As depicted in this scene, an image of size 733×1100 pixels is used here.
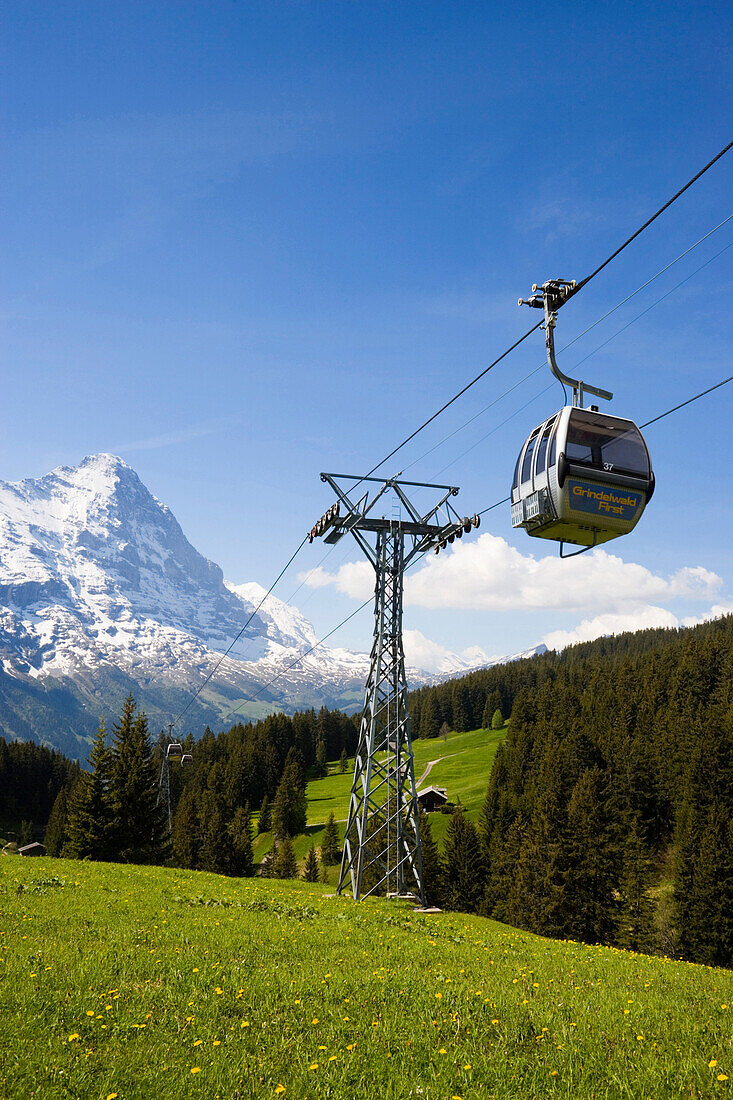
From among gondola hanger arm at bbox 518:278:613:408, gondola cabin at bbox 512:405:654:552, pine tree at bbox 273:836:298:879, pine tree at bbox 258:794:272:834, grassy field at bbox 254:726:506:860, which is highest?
gondola hanger arm at bbox 518:278:613:408

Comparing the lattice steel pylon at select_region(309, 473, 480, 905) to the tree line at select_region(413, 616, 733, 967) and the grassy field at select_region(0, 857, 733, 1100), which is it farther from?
the tree line at select_region(413, 616, 733, 967)

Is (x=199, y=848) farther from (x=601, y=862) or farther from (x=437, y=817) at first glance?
(x=601, y=862)

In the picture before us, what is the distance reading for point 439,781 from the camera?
133m

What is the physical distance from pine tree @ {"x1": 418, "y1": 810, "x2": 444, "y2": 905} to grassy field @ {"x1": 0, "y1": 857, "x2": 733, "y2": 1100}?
5845 cm

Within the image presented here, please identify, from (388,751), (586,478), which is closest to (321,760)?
(388,751)

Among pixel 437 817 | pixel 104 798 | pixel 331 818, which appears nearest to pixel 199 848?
pixel 331 818

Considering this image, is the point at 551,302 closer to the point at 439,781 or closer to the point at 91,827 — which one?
the point at 91,827

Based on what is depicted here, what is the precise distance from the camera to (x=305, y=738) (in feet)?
564

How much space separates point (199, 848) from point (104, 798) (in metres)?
45.8

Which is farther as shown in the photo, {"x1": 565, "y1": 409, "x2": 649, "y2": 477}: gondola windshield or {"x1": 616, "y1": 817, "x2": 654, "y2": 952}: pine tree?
{"x1": 616, "y1": 817, "x2": 654, "y2": 952}: pine tree

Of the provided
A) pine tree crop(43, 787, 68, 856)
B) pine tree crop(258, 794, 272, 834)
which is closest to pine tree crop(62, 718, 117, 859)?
pine tree crop(43, 787, 68, 856)

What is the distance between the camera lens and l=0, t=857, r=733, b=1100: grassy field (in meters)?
7.35

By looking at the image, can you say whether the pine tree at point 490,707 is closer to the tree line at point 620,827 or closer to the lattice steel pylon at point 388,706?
the tree line at point 620,827

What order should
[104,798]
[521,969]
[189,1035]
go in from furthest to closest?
1. [104,798]
2. [521,969]
3. [189,1035]
